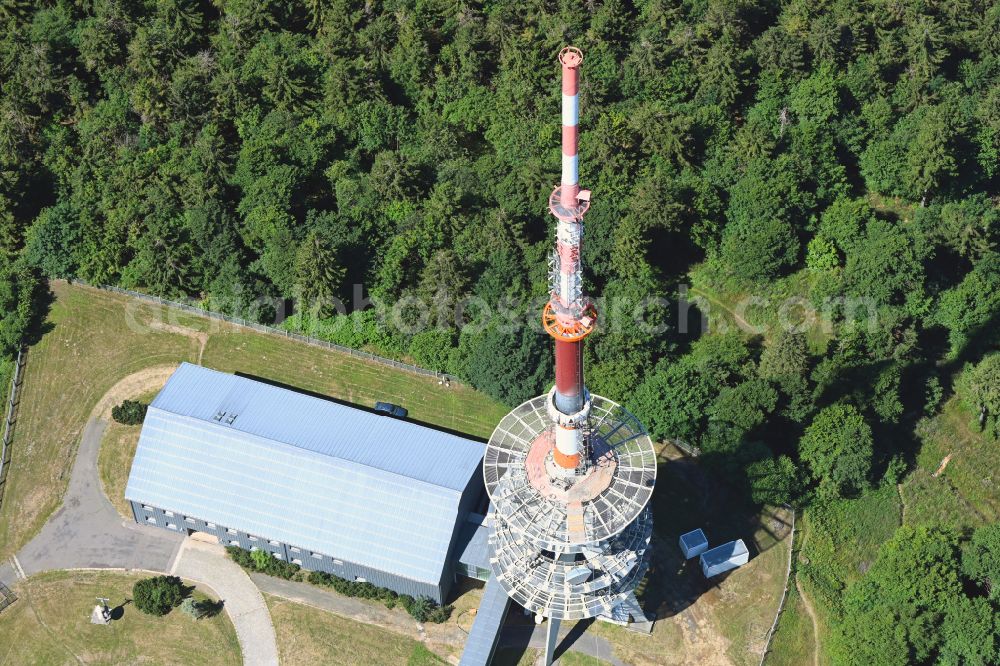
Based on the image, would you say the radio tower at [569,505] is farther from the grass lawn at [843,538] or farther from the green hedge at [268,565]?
the green hedge at [268,565]

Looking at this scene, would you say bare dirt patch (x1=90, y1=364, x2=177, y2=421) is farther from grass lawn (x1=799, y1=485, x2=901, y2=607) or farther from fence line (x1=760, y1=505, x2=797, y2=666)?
grass lawn (x1=799, y1=485, x2=901, y2=607)

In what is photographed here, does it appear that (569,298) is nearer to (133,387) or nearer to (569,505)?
(569,505)

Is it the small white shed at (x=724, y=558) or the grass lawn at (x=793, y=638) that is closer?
the grass lawn at (x=793, y=638)

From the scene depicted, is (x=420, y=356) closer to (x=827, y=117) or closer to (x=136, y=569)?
(x=136, y=569)

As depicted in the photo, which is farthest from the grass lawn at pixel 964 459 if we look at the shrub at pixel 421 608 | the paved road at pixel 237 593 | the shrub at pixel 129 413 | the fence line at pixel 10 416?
the fence line at pixel 10 416

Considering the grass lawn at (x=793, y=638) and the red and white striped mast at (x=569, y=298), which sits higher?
the red and white striped mast at (x=569, y=298)

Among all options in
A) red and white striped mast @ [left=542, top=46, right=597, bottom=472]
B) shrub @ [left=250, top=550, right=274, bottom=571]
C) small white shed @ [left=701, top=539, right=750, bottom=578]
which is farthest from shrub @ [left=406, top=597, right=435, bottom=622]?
small white shed @ [left=701, top=539, right=750, bottom=578]
